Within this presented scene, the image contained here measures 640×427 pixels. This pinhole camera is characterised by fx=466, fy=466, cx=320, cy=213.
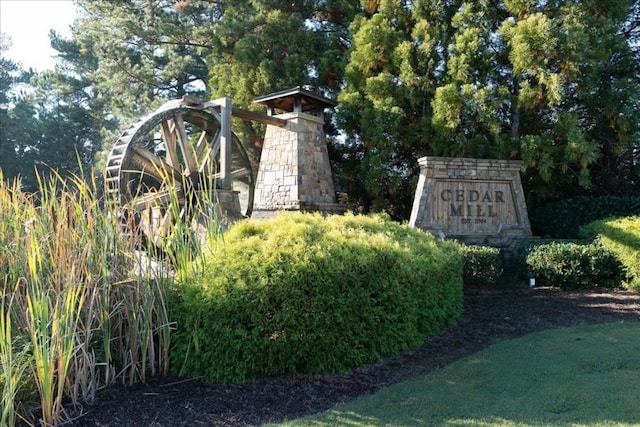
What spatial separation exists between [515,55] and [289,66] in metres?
5.96

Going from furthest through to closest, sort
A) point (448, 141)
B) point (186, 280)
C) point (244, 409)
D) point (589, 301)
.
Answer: point (448, 141) → point (589, 301) → point (186, 280) → point (244, 409)

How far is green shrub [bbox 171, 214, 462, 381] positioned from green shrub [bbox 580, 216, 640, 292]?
182 inches

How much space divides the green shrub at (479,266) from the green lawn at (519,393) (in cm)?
309

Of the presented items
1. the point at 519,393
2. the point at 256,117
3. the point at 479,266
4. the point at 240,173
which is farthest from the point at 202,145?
the point at 519,393

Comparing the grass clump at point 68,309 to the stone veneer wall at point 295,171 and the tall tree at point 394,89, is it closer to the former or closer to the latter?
the stone veneer wall at point 295,171

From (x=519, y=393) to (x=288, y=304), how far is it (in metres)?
1.51

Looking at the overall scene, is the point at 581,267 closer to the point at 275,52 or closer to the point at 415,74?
the point at 415,74

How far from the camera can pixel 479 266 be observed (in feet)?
22.7

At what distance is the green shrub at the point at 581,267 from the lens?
680cm

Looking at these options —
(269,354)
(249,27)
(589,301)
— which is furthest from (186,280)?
(249,27)

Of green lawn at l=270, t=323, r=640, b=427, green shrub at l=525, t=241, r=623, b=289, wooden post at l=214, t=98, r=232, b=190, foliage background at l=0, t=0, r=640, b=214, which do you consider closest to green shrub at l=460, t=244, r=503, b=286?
green shrub at l=525, t=241, r=623, b=289

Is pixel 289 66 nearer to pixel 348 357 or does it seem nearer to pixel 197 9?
pixel 197 9

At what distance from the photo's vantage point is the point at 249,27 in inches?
513

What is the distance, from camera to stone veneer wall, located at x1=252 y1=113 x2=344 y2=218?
10.9 meters
